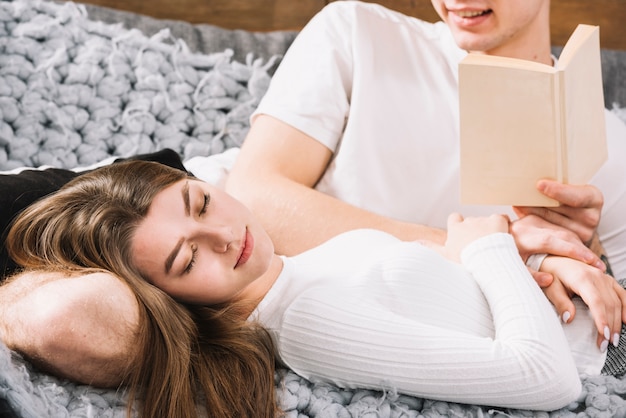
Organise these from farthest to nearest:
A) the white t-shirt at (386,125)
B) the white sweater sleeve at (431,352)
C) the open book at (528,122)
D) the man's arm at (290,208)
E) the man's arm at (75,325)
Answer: the white t-shirt at (386,125)
the man's arm at (290,208)
the open book at (528,122)
the white sweater sleeve at (431,352)
the man's arm at (75,325)

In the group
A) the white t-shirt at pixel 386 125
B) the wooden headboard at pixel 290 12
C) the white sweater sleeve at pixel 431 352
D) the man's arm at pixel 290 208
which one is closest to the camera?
the white sweater sleeve at pixel 431 352

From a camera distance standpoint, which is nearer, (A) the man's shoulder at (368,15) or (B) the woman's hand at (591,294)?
(B) the woman's hand at (591,294)

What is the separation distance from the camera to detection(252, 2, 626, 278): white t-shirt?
1518 mm

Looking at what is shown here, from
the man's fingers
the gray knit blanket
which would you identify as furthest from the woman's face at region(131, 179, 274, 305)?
the gray knit blanket

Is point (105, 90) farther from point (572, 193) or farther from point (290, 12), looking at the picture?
point (572, 193)

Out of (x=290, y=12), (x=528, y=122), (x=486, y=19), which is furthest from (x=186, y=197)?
(x=290, y=12)

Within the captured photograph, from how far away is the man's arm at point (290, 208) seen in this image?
1394mm

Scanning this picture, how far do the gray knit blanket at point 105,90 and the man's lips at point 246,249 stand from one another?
1.86ft

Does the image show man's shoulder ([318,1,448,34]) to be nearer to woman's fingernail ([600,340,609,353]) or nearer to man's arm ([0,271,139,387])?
woman's fingernail ([600,340,609,353])

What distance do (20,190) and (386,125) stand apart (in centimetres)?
67

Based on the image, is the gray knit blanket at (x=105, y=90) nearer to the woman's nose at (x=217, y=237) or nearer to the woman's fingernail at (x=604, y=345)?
the woman's nose at (x=217, y=237)

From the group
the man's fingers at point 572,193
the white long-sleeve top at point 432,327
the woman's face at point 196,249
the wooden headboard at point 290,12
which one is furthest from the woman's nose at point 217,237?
the wooden headboard at point 290,12

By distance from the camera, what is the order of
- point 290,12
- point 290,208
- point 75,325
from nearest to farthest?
1. point 75,325
2. point 290,208
3. point 290,12

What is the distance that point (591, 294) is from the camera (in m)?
1.16
